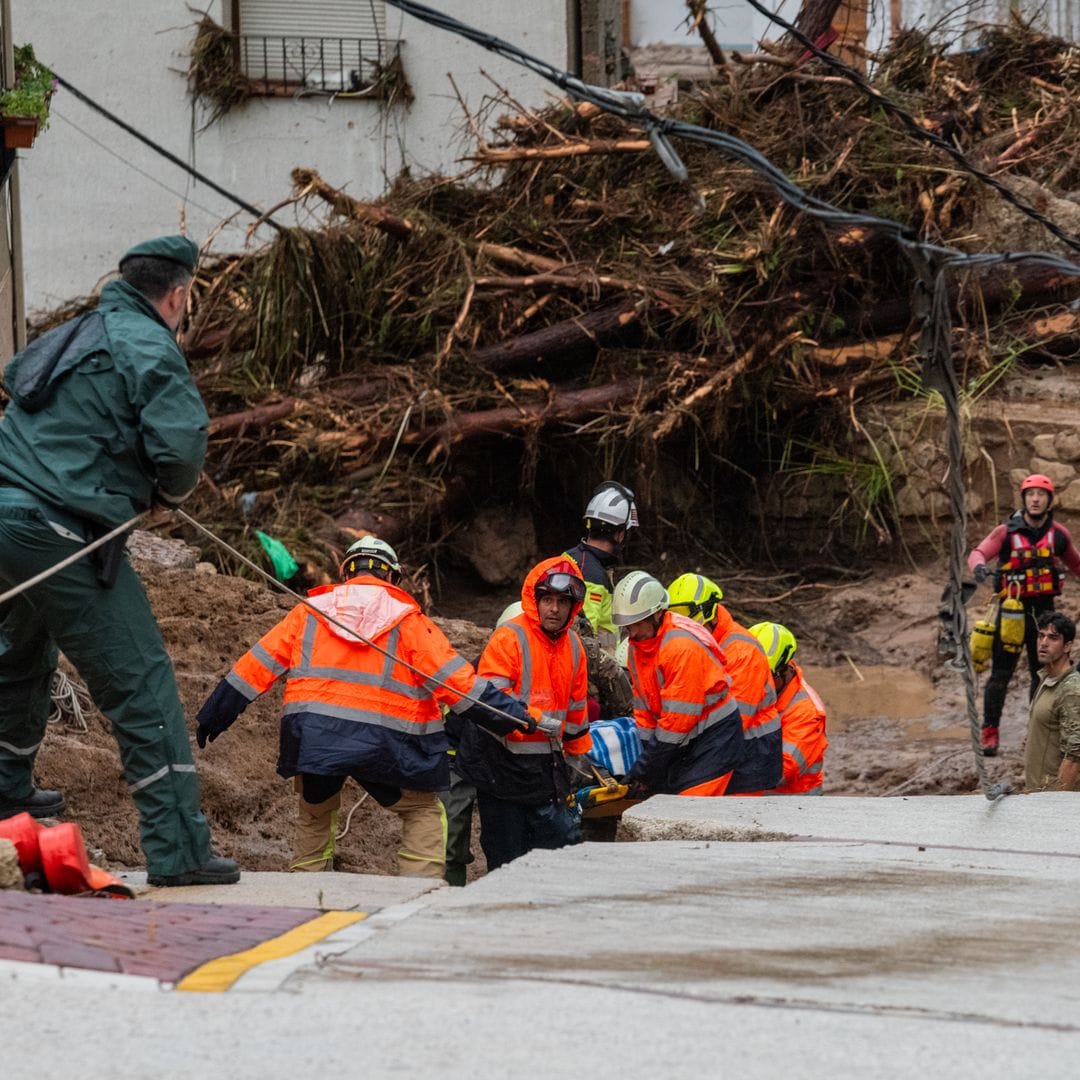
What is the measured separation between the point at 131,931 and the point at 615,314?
9464 millimetres

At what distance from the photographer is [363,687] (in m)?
6.40

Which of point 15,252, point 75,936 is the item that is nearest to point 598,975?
point 75,936

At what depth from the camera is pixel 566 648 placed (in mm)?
6957

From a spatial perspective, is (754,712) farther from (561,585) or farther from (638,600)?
(561,585)

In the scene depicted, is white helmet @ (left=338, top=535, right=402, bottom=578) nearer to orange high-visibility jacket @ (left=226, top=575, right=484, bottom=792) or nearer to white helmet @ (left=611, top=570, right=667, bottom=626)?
orange high-visibility jacket @ (left=226, top=575, right=484, bottom=792)

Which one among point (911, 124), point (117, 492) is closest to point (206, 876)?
point (117, 492)

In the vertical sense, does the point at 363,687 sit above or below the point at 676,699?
above

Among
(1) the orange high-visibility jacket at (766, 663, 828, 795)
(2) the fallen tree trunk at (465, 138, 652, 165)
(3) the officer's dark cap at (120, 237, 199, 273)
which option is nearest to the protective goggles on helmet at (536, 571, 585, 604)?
(1) the orange high-visibility jacket at (766, 663, 828, 795)

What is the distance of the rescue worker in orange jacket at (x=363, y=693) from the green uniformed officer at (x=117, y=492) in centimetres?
127

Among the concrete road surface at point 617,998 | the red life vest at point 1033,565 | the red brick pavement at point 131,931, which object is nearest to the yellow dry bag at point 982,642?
the red life vest at point 1033,565

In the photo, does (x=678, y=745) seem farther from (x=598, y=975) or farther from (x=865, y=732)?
(x=865, y=732)

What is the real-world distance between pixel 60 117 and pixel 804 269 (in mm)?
7550

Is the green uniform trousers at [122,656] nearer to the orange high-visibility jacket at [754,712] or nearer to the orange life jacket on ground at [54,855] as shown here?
the orange life jacket on ground at [54,855]

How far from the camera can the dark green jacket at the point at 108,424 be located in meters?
4.87
